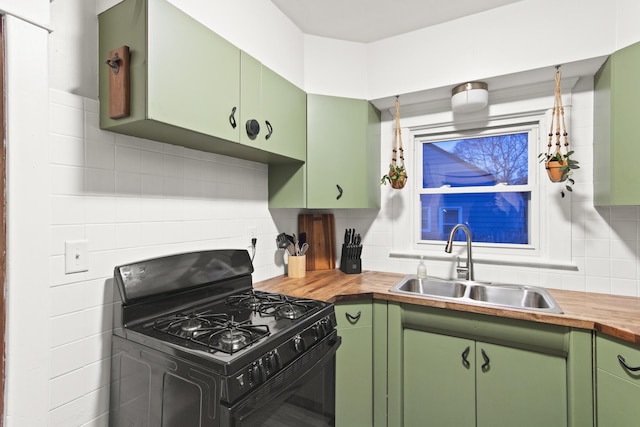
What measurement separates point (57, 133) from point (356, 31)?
1823 millimetres

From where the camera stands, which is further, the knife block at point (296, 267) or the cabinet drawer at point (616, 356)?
the knife block at point (296, 267)

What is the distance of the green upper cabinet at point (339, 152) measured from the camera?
2090 mm

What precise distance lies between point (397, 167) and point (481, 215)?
26.4 inches

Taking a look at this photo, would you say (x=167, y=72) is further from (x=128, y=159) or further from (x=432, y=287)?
(x=432, y=287)

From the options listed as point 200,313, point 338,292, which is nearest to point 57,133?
point 200,313

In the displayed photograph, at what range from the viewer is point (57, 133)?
43.9 inches

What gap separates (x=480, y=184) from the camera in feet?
7.23

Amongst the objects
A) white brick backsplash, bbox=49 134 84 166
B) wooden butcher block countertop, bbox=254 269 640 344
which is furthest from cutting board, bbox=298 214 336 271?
white brick backsplash, bbox=49 134 84 166

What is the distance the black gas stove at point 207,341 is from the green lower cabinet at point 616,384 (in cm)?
113

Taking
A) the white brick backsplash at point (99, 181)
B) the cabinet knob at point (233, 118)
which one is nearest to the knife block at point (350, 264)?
the cabinet knob at point (233, 118)

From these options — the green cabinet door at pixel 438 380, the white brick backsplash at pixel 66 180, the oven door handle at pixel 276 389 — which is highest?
the white brick backsplash at pixel 66 180

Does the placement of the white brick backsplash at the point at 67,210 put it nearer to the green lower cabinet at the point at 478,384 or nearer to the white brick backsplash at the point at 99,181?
the white brick backsplash at the point at 99,181

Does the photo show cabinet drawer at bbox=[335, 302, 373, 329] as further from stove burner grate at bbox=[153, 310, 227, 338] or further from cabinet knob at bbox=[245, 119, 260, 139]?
cabinet knob at bbox=[245, 119, 260, 139]

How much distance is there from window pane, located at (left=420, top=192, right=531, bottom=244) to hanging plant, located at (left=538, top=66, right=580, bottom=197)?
0.28m
